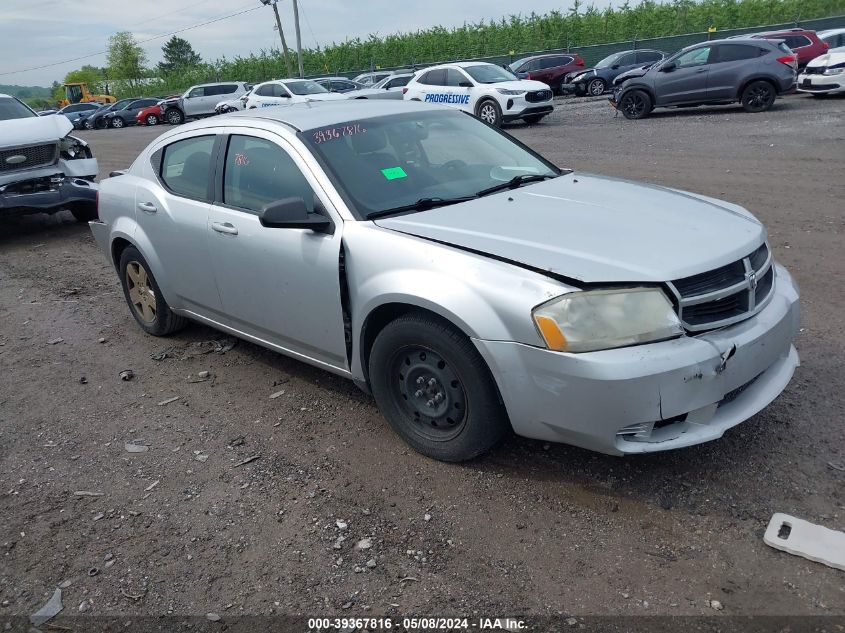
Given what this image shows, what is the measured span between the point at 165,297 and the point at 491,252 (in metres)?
2.93

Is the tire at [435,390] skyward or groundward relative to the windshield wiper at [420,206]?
groundward

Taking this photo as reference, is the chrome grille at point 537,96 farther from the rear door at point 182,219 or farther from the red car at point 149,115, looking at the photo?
the red car at point 149,115

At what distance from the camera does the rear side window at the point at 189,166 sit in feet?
15.3

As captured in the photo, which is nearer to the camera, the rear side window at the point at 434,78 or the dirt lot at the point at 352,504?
the dirt lot at the point at 352,504

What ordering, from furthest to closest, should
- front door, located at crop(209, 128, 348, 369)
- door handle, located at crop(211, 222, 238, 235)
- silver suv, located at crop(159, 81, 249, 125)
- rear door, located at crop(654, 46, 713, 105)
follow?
silver suv, located at crop(159, 81, 249, 125) < rear door, located at crop(654, 46, 713, 105) < door handle, located at crop(211, 222, 238, 235) < front door, located at crop(209, 128, 348, 369)

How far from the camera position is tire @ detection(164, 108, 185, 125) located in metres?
35.2

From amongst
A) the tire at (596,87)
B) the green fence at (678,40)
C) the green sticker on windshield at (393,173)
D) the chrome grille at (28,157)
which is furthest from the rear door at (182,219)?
the green fence at (678,40)

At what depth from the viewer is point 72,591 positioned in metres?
2.93

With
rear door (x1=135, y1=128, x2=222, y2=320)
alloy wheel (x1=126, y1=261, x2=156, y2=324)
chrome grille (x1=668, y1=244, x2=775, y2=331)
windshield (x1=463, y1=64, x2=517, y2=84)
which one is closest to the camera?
chrome grille (x1=668, y1=244, x2=775, y2=331)

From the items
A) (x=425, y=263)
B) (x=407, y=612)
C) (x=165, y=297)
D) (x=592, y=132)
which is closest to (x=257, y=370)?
(x=165, y=297)

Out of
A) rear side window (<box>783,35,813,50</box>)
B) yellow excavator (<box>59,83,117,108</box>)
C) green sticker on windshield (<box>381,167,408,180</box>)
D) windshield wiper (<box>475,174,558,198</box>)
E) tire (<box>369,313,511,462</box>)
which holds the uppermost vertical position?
yellow excavator (<box>59,83,117,108</box>)

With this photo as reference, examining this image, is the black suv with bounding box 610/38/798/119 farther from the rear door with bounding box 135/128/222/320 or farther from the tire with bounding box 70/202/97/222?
the rear door with bounding box 135/128/222/320

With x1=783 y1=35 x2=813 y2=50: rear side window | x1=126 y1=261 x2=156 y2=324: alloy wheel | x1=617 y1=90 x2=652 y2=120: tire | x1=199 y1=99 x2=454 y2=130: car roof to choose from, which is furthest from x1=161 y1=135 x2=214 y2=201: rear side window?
x1=783 y1=35 x2=813 y2=50: rear side window

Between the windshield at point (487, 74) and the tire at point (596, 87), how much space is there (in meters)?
9.16
